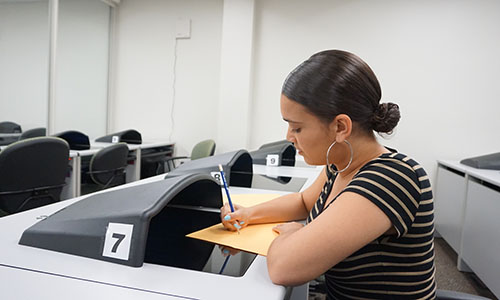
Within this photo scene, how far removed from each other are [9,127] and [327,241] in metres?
3.55

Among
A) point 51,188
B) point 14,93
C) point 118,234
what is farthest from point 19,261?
point 14,93

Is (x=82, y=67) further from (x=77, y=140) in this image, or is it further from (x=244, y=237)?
(x=244, y=237)

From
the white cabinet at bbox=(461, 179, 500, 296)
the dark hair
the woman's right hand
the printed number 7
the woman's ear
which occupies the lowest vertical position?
the white cabinet at bbox=(461, 179, 500, 296)

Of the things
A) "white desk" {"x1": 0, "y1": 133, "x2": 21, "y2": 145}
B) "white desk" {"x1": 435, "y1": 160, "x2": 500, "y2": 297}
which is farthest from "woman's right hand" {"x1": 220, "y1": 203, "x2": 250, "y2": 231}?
"white desk" {"x1": 0, "y1": 133, "x2": 21, "y2": 145}

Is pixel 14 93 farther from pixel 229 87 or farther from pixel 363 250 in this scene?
pixel 363 250

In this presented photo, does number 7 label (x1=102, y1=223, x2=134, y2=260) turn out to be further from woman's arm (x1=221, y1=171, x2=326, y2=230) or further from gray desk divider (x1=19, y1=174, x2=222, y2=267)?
woman's arm (x1=221, y1=171, x2=326, y2=230)

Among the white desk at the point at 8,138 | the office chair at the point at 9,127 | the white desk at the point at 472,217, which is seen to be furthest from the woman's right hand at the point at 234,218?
the office chair at the point at 9,127

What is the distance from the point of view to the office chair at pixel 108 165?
2.72 metres

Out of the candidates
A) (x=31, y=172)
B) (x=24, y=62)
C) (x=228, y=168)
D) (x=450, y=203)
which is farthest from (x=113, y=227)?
(x=24, y=62)

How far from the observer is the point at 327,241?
2.05 ft

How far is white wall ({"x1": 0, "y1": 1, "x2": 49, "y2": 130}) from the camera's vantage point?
3.22 metres

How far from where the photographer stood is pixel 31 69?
3535 mm

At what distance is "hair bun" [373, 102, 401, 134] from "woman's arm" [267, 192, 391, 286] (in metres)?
0.21

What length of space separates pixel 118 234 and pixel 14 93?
3.41 meters
